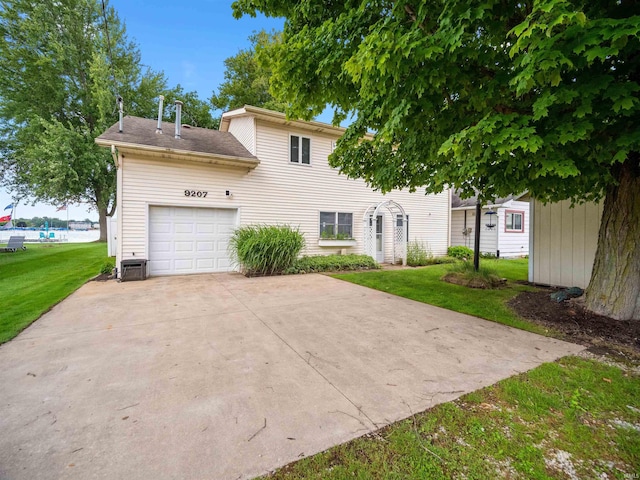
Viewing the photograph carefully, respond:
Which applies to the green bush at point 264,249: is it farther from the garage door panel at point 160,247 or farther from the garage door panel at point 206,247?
the garage door panel at point 160,247

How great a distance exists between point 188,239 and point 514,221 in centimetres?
1487

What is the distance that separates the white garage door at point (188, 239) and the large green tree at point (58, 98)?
38.3 feet

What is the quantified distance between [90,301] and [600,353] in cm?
787

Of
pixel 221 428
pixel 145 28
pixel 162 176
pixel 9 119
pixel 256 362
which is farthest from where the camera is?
pixel 9 119

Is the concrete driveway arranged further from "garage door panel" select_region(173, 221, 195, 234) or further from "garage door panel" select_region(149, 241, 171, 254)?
"garage door panel" select_region(173, 221, 195, 234)

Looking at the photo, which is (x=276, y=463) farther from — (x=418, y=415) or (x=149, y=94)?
(x=149, y=94)

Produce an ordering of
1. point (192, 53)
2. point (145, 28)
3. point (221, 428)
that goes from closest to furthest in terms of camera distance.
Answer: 1. point (221, 428)
2. point (145, 28)
3. point (192, 53)

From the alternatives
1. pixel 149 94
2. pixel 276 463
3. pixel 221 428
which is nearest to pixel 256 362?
pixel 221 428

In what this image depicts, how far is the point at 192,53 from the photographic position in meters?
14.0

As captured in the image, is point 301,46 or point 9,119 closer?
point 301,46

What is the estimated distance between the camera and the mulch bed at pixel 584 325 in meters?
3.41

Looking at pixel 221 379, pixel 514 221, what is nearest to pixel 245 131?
pixel 221 379

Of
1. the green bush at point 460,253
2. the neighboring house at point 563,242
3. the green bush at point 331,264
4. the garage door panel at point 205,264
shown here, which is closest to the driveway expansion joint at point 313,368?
the green bush at point 331,264

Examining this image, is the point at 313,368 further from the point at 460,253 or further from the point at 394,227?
the point at 460,253
